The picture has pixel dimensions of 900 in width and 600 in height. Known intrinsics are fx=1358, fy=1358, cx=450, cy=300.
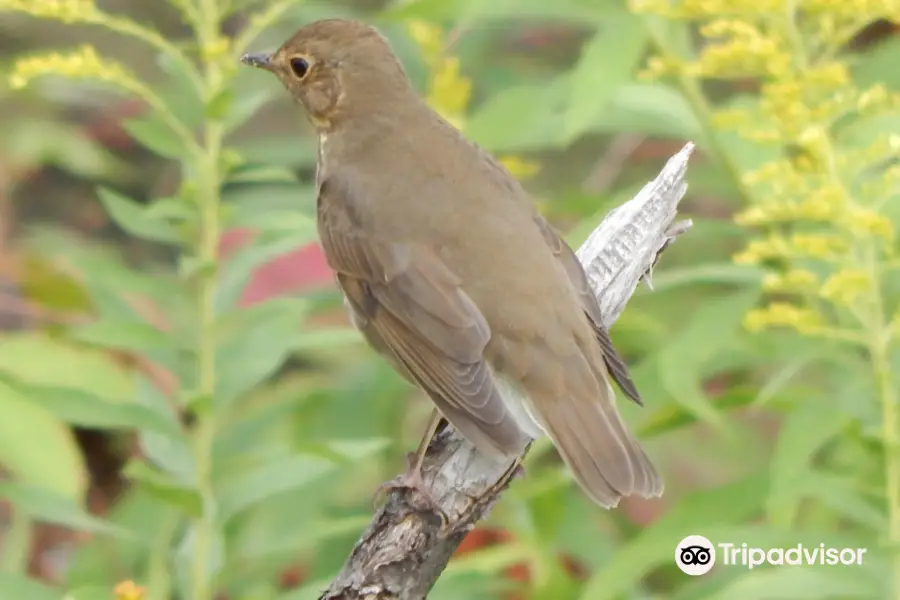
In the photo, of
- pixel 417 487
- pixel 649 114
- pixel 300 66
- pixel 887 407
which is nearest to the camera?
pixel 417 487

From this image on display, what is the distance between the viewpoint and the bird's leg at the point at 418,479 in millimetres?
2645

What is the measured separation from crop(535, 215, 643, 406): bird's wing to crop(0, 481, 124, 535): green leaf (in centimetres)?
119

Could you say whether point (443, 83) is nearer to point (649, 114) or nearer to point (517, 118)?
point (517, 118)

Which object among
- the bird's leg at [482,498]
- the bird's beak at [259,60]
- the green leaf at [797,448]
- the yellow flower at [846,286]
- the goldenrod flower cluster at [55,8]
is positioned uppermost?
the goldenrod flower cluster at [55,8]

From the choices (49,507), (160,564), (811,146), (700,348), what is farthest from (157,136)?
(811,146)

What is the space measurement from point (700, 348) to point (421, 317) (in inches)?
25.7

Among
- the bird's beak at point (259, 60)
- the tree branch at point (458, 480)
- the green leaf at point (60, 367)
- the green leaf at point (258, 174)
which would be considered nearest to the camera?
the tree branch at point (458, 480)

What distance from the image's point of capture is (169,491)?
9.82 ft

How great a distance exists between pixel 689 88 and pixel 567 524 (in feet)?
4.11

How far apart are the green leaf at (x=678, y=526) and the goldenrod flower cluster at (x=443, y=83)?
124cm

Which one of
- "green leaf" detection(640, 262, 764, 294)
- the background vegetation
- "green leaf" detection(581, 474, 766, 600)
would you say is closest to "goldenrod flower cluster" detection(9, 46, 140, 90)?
the background vegetation

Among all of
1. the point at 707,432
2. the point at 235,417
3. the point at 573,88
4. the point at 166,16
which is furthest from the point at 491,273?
the point at 166,16

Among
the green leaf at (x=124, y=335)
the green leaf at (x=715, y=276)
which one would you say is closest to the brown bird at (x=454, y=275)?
the green leaf at (x=715, y=276)

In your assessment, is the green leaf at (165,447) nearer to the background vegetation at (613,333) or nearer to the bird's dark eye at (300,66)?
the background vegetation at (613,333)
